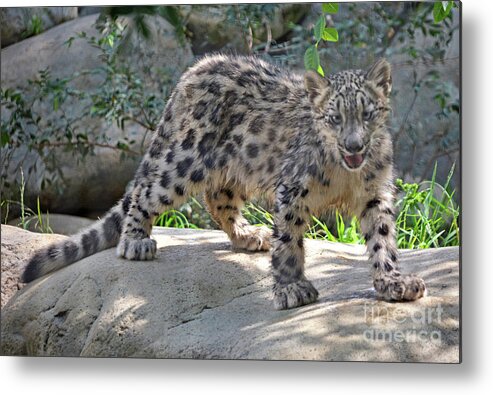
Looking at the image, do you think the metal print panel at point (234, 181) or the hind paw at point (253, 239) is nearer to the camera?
the metal print panel at point (234, 181)

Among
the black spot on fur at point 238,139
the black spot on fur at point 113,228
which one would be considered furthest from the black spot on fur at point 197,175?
the black spot on fur at point 113,228

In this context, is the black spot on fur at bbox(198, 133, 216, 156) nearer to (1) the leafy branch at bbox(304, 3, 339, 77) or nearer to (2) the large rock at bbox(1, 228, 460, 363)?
(2) the large rock at bbox(1, 228, 460, 363)

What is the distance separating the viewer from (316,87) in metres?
5.25

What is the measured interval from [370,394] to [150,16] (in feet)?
7.26

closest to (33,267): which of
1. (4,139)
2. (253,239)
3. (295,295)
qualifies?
(4,139)

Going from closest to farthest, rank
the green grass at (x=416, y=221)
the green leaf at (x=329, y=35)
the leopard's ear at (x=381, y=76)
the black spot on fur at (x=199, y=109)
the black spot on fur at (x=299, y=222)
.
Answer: the green leaf at (x=329, y=35), the leopard's ear at (x=381, y=76), the black spot on fur at (x=299, y=222), the green grass at (x=416, y=221), the black spot on fur at (x=199, y=109)

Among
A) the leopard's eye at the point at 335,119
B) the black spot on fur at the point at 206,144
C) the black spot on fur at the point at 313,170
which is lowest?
the black spot on fur at the point at 313,170

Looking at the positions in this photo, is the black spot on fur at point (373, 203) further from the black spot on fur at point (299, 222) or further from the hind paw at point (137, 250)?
the hind paw at point (137, 250)

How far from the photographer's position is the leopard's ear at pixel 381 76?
5172mm

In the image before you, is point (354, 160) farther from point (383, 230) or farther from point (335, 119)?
point (383, 230)

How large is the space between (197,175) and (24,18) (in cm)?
126

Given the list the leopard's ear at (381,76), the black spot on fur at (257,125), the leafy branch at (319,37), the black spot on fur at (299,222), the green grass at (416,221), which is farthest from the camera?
the black spot on fur at (257,125)

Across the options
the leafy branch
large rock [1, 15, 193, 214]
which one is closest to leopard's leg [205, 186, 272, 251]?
large rock [1, 15, 193, 214]

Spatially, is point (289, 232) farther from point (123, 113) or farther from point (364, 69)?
point (123, 113)
